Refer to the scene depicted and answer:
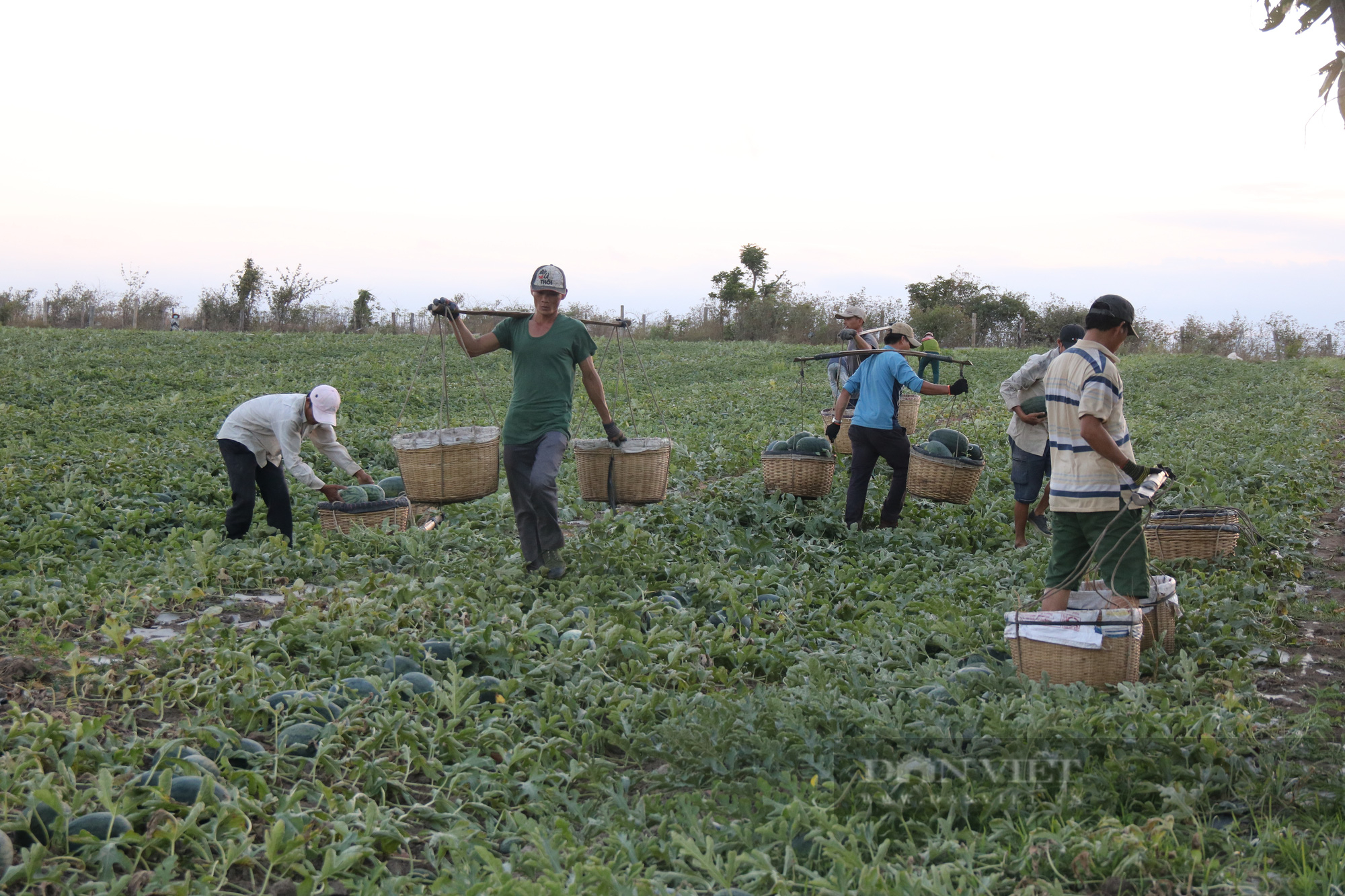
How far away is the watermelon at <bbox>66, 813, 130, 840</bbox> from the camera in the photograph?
2.91 metres

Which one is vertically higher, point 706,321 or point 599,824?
point 706,321

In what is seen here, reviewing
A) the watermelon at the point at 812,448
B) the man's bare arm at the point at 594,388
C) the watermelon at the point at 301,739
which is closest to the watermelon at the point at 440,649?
the watermelon at the point at 301,739

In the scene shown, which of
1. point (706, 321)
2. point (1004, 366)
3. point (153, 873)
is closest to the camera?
point (153, 873)

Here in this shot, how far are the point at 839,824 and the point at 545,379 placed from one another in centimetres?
353

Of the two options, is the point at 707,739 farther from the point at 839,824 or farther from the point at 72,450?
the point at 72,450

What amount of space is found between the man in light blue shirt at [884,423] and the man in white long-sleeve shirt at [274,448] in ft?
12.1

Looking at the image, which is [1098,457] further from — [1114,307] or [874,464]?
[874,464]

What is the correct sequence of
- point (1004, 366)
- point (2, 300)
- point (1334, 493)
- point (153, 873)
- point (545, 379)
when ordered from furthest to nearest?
1. point (2, 300)
2. point (1004, 366)
3. point (1334, 493)
4. point (545, 379)
5. point (153, 873)

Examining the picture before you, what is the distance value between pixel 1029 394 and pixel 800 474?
1.86 metres

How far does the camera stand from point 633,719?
4.01 metres

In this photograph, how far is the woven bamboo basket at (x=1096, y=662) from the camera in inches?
163

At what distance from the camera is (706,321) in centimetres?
3828

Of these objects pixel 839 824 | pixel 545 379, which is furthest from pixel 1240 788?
pixel 545 379

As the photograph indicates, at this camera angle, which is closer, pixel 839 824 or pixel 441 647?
pixel 839 824
